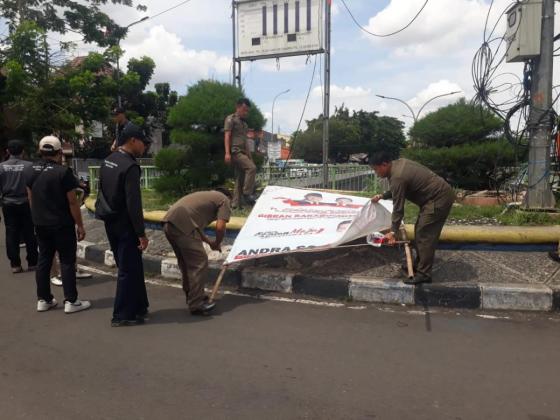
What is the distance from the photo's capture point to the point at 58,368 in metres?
3.18

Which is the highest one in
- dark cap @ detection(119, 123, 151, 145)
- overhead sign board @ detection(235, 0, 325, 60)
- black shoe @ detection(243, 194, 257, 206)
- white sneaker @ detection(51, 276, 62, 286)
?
overhead sign board @ detection(235, 0, 325, 60)

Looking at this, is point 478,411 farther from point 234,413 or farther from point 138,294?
point 138,294

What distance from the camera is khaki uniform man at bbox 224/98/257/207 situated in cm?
697

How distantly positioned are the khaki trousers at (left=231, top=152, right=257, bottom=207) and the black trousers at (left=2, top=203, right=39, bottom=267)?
2.84 m

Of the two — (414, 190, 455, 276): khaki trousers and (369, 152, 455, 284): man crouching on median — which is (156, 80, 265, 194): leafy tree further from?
(414, 190, 455, 276): khaki trousers

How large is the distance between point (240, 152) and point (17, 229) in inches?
123

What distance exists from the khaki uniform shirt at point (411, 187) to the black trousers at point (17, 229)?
4.42m

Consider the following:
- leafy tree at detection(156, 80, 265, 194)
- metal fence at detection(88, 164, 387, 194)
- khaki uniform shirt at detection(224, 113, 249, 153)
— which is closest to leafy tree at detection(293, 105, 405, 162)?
metal fence at detection(88, 164, 387, 194)

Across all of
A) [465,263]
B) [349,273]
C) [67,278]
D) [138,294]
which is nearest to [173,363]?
[138,294]

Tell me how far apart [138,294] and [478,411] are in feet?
9.01

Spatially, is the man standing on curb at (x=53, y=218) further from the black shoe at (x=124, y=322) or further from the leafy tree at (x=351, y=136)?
the leafy tree at (x=351, y=136)

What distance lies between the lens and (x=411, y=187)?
4.49 meters

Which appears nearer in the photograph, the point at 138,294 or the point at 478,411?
the point at 478,411

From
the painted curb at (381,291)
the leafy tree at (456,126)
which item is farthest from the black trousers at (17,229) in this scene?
the leafy tree at (456,126)
